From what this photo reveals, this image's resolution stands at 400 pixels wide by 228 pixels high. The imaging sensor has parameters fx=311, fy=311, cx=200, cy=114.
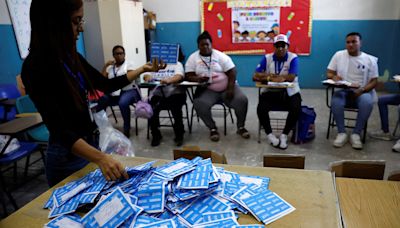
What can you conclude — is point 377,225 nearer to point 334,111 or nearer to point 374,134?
point 334,111

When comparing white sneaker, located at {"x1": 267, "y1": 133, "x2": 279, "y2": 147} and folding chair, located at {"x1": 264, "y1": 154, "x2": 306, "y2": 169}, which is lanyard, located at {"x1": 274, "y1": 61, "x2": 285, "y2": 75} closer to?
white sneaker, located at {"x1": 267, "y1": 133, "x2": 279, "y2": 147}

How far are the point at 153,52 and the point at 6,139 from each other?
1860mm

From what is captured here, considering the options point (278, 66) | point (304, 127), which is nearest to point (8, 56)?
point (278, 66)

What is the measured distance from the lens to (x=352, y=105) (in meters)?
3.58

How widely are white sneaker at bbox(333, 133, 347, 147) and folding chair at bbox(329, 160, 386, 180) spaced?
1.99 metres

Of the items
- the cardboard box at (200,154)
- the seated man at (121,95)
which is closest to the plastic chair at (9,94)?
the seated man at (121,95)

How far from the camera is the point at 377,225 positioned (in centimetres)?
112

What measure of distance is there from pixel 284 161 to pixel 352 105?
2.32m

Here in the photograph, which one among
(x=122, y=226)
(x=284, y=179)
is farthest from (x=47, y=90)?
(x=284, y=179)

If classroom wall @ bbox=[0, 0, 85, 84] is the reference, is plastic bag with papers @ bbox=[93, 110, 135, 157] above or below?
below

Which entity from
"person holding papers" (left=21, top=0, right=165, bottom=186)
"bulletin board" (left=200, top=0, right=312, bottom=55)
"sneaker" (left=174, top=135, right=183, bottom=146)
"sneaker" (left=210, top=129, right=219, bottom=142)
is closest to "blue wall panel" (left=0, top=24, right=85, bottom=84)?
"sneaker" (left=174, top=135, right=183, bottom=146)

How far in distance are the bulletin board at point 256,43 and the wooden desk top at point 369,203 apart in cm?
522

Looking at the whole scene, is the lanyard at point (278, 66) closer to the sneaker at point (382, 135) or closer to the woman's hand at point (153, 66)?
the sneaker at point (382, 135)

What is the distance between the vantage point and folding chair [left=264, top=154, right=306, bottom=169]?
167cm
